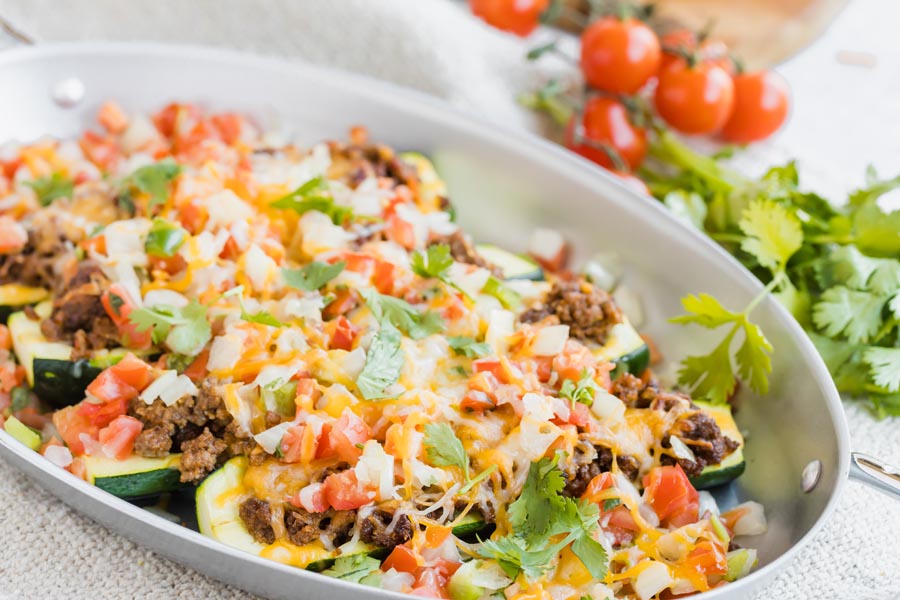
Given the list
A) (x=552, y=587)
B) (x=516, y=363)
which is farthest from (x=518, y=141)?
(x=552, y=587)

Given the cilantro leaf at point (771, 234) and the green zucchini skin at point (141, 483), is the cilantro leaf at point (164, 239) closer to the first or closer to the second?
the green zucchini skin at point (141, 483)

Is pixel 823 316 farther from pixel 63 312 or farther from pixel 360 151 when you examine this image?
pixel 63 312

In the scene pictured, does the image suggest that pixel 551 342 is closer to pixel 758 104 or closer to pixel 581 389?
pixel 581 389

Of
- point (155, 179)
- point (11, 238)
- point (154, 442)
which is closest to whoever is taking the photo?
point (154, 442)

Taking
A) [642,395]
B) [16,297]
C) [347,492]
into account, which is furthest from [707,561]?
[16,297]

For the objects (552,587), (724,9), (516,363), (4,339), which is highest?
(724,9)

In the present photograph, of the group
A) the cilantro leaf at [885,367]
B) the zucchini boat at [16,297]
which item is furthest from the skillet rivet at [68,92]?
the cilantro leaf at [885,367]
